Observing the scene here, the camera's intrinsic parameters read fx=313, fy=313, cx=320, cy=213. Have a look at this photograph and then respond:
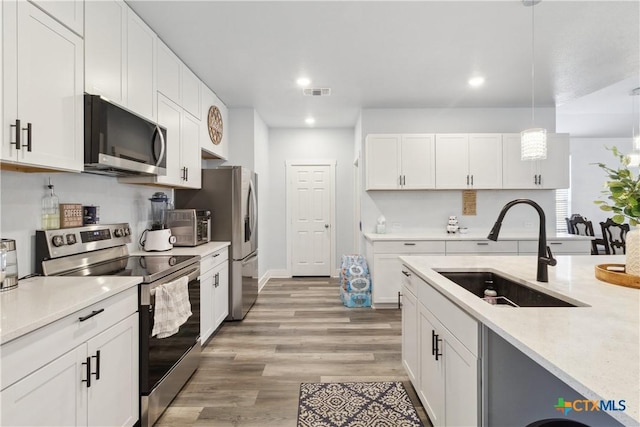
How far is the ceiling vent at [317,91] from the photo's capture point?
12.4ft

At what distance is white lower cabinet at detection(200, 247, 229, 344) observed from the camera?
276cm

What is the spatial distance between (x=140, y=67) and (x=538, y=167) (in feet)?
15.2

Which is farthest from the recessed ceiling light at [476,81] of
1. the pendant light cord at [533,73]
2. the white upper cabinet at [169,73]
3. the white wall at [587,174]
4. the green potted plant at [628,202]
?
the white wall at [587,174]

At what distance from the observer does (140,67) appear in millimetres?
2340

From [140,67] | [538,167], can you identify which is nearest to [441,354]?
[140,67]

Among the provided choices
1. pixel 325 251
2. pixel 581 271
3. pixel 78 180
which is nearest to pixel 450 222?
pixel 325 251

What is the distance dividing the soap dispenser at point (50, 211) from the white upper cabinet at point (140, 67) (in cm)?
76

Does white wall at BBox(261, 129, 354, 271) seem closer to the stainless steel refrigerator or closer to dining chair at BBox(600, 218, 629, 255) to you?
the stainless steel refrigerator

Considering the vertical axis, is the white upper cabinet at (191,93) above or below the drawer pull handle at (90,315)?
above

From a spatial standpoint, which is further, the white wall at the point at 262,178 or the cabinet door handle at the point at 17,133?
the white wall at the point at 262,178

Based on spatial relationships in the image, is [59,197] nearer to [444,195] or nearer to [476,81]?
[476,81]

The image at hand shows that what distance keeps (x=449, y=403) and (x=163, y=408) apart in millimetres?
1692

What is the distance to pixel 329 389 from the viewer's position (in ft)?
7.33

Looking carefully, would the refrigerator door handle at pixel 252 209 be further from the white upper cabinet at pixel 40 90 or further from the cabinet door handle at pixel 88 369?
the cabinet door handle at pixel 88 369
